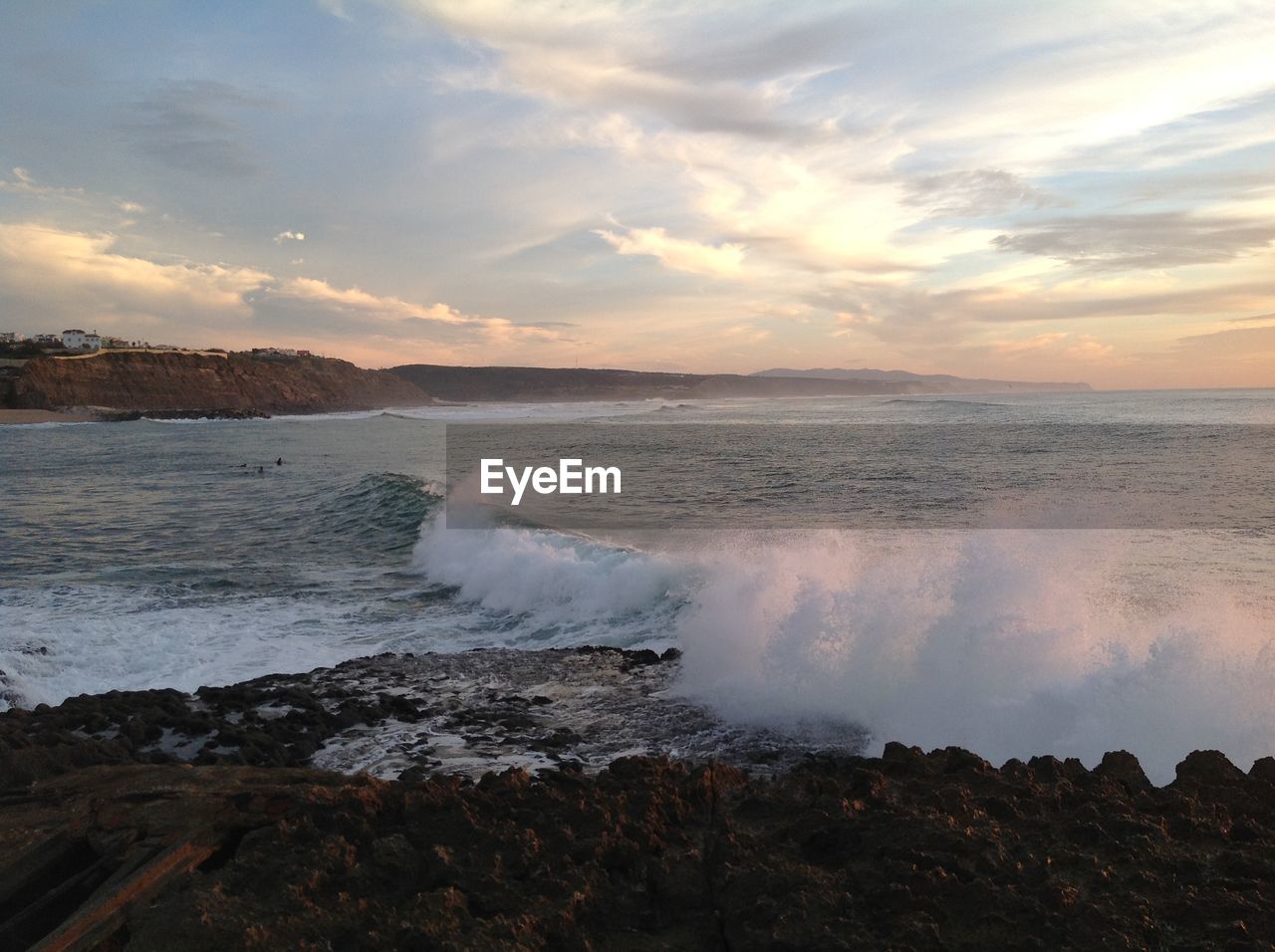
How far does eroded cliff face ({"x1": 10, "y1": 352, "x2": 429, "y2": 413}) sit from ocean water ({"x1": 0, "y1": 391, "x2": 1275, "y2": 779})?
255ft

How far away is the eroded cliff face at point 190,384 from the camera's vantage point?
280ft

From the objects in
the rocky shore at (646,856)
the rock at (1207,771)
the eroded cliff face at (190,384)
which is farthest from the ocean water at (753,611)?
the eroded cliff face at (190,384)

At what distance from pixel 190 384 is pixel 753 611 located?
108481mm

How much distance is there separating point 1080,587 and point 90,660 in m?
13.3

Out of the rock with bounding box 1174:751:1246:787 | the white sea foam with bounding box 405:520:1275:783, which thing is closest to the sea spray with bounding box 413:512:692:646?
the white sea foam with bounding box 405:520:1275:783

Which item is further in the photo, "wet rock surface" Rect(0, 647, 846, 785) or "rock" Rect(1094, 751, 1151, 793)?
"wet rock surface" Rect(0, 647, 846, 785)

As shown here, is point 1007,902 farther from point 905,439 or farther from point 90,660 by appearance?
point 905,439

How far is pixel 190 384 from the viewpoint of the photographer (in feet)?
332

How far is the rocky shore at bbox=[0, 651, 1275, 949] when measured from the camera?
378cm

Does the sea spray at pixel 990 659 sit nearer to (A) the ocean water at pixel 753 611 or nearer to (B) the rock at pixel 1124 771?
(A) the ocean water at pixel 753 611

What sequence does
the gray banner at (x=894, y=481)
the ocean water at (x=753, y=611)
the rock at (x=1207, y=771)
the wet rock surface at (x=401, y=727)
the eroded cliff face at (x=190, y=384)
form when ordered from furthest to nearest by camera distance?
the eroded cliff face at (x=190, y=384) → the gray banner at (x=894, y=481) → the ocean water at (x=753, y=611) → the wet rock surface at (x=401, y=727) → the rock at (x=1207, y=771)

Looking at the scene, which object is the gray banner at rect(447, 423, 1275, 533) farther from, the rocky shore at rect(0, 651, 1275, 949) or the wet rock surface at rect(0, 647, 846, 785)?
the rocky shore at rect(0, 651, 1275, 949)

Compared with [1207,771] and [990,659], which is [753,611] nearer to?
[990,659]

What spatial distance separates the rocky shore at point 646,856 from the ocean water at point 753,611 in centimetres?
190
